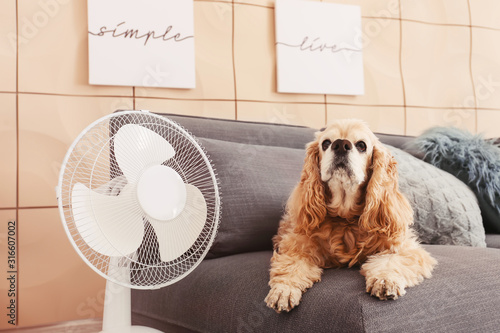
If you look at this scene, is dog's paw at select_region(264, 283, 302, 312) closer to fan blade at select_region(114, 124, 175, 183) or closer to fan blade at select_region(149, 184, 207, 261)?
fan blade at select_region(149, 184, 207, 261)

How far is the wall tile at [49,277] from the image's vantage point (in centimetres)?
245

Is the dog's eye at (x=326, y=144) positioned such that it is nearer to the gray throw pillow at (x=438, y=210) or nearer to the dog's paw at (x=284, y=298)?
the dog's paw at (x=284, y=298)

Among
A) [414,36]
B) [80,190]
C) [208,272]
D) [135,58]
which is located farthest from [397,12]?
[80,190]

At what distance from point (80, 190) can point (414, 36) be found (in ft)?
9.40

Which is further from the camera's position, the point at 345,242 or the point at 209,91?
the point at 209,91

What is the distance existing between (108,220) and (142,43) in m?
1.53

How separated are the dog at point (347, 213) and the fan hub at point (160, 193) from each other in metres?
0.35

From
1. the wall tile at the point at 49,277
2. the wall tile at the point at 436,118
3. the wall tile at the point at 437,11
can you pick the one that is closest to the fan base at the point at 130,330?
the wall tile at the point at 49,277

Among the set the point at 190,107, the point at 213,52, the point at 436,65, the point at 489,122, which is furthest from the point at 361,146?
the point at 489,122

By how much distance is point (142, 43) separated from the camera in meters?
2.71

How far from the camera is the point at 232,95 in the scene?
9.62 ft

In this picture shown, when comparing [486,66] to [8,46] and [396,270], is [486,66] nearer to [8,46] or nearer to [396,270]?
[396,270]

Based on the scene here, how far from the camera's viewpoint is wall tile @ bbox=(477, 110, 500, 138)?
3.68m

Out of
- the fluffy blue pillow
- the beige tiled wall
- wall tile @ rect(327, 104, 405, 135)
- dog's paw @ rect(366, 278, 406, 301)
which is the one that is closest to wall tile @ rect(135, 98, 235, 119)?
the beige tiled wall
